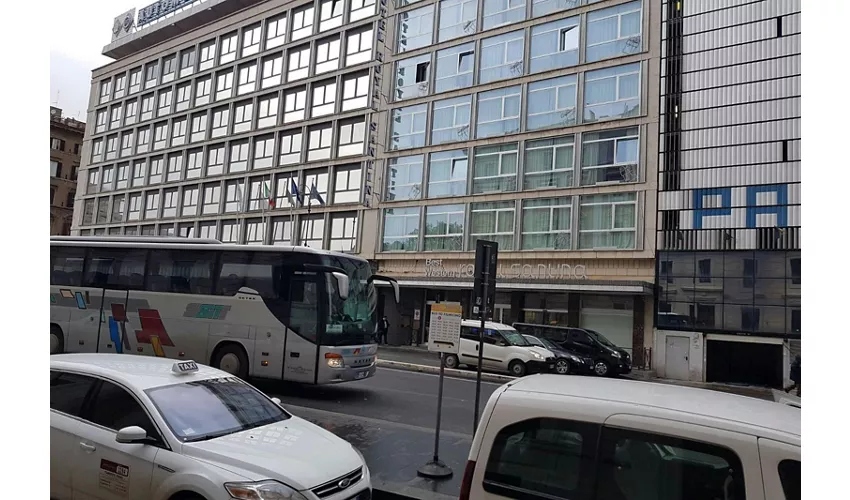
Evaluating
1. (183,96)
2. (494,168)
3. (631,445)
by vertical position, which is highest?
(183,96)

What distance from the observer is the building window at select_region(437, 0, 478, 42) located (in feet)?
98.5

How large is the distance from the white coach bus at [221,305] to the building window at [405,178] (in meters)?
18.1

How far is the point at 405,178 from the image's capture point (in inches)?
1224

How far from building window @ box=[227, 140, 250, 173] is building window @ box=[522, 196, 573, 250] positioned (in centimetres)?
2029

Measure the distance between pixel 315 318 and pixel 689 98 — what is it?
728 inches

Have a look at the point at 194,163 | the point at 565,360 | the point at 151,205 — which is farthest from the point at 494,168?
the point at 151,205

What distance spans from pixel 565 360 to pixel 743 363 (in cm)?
805

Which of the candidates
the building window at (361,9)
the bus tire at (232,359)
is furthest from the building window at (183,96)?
the bus tire at (232,359)

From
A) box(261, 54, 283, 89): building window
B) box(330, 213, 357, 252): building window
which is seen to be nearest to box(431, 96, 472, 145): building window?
box(330, 213, 357, 252): building window

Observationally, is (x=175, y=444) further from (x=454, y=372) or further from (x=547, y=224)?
(x=547, y=224)

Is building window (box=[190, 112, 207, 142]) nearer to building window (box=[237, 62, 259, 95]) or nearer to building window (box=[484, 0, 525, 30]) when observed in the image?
building window (box=[237, 62, 259, 95])

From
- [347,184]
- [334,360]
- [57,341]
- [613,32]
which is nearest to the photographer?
[334,360]

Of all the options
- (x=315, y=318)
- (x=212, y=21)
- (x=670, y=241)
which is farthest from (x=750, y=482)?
(x=212, y=21)
